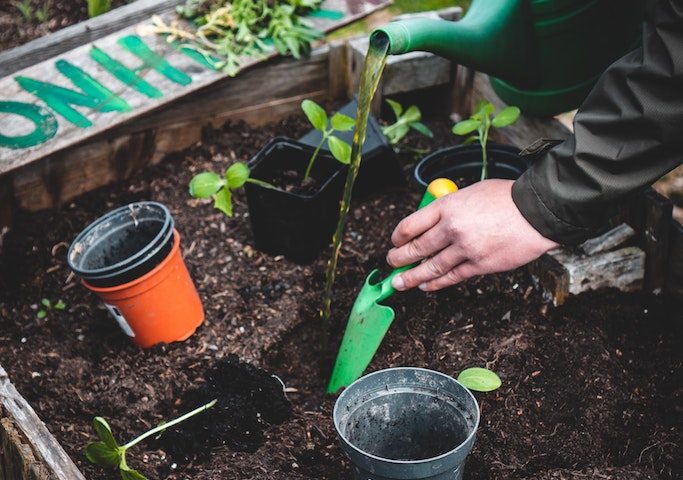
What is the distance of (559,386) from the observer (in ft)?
6.26

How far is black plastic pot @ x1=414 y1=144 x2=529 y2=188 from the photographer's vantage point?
2281mm

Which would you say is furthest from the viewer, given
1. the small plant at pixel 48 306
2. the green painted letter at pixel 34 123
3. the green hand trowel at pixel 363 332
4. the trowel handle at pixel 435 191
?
the green painted letter at pixel 34 123

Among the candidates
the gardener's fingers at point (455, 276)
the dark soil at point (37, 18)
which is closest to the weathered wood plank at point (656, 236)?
the gardener's fingers at point (455, 276)

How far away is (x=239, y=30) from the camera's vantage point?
2.82 meters

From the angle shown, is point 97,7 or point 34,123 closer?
point 34,123

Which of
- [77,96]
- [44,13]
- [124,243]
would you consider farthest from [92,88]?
[44,13]

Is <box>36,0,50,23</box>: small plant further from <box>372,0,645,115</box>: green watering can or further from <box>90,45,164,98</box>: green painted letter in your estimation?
<box>372,0,645,115</box>: green watering can

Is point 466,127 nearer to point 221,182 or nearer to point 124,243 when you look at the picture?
point 221,182

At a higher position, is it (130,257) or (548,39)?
(548,39)

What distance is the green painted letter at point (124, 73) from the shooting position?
263cm

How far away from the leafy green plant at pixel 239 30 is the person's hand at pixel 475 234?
4.43 ft

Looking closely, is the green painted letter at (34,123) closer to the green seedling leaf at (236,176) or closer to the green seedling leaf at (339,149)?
the green seedling leaf at (236,176)

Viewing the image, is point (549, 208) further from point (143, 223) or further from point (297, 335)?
point (143, 223)

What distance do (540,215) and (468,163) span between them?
2.75 ft
